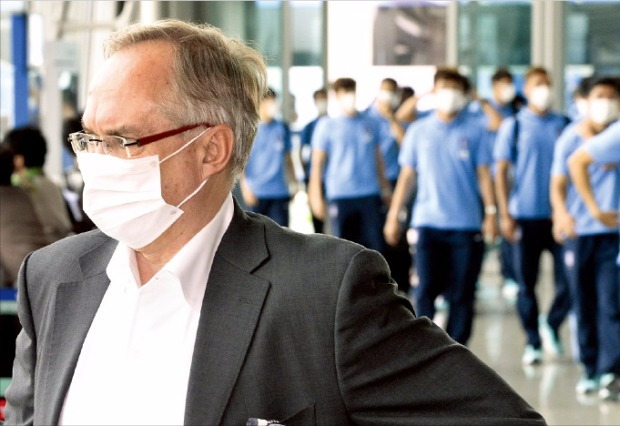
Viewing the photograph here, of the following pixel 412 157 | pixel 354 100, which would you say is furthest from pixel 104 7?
pixel 412 157

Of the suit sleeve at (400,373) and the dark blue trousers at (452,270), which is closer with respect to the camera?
the suit sleeve at (400,373)

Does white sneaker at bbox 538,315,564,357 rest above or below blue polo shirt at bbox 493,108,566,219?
below

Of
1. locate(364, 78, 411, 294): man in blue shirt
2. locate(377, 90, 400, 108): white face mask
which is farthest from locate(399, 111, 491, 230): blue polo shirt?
locate(377, 90, 400, 108): white face mask

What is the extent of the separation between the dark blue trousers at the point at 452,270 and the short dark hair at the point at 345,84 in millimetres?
2306

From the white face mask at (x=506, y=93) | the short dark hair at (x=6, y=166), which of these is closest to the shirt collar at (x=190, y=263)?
the short dark hair at (x=6, y=166)

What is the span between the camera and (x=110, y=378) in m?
1.61

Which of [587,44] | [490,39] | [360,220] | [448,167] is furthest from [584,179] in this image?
[490,39]

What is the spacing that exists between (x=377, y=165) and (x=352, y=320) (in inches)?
279

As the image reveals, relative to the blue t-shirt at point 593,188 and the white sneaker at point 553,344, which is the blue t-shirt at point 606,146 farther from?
the white sneaker at point 553,344

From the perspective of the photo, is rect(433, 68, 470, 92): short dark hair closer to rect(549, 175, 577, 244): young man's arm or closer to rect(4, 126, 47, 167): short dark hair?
rect(549, 175, 577, 244): young man's arm

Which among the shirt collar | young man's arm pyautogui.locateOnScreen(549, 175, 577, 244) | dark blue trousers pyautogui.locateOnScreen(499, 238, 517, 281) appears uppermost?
the shirt collar

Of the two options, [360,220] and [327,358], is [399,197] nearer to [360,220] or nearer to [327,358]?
[360,220]

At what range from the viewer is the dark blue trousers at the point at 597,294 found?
19.4ft

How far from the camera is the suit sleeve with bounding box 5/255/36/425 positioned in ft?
5.50
